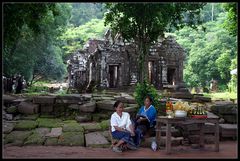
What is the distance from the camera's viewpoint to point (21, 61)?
3122 cm

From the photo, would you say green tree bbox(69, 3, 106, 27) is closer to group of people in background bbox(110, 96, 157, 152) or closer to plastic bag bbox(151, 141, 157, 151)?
group of people in background bbox(110, 96, 157, 152)

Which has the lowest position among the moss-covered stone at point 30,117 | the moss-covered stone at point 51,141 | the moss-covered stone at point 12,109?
the moss-covered stone at point 51,141

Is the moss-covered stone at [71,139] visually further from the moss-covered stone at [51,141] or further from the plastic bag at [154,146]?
the plastic bag at [154,146]

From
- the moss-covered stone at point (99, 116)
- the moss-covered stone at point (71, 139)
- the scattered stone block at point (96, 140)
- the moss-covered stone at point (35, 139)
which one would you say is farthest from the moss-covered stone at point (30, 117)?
the scattered stone block at point (96, 140)

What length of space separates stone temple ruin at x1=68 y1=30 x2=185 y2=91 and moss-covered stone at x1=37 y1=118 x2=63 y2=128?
13.2 meters

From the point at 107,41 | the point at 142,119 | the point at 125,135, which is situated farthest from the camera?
the point at 107,41

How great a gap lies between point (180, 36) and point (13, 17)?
49140mm

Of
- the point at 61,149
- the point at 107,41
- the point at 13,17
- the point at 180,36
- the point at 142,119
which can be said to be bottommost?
the point at 61,149

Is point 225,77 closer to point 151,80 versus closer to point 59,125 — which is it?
point 151,80

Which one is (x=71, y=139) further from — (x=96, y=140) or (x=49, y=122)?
(x=49, y=122)

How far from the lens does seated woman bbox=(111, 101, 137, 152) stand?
747 centimetres

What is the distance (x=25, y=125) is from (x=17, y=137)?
147 centimetres

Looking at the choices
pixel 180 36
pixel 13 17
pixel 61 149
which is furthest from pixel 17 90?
pixel 180 36

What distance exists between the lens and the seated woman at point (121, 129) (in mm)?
7473
